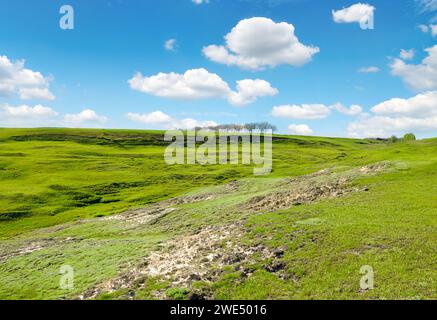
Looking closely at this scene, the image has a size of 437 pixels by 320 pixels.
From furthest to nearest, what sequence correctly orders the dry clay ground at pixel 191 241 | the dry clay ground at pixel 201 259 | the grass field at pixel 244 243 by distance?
the dry clay ground at pixel 191 241, the dry clay ground at pixel 201 259, the grass field at pixel 244 243

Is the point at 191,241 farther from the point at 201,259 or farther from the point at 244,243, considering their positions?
the point at 244,243

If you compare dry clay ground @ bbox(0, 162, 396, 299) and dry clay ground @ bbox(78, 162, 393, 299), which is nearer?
dry clay ground @ bbox(78, 162, 393, 299)

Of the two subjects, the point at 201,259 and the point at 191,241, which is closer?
the point at 201,259

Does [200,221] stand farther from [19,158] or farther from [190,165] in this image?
[19,158]

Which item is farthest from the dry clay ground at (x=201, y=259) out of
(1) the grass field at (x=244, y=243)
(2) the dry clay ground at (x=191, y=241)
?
(1) the grass field at (x=244, y=243)

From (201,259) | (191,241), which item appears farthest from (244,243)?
(191,241)

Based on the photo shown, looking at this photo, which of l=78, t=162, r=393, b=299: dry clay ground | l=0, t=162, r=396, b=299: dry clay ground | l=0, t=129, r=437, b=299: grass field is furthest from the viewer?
l=0, t=162, r=396, b=299: dry clay ground

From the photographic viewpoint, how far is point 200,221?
41719 millimetres

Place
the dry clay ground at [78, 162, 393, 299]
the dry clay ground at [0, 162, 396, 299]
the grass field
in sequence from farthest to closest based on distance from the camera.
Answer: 1. the dry clay ground at [0, 162, 396, 299]
2. the dry clay ground at [78, 162, 393, 299]
3. the grass field

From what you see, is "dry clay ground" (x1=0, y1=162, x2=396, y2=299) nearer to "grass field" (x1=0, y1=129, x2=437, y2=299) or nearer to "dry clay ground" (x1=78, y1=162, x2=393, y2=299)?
"dry clay ground" (x1=78, y1=162, x2=393, y2=299)

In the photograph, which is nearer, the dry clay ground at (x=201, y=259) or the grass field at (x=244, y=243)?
the grass field at (x=244, y=243)

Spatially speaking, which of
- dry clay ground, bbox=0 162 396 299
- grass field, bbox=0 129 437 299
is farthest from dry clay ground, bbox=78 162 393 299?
grass field, bbox=0 129 437 299

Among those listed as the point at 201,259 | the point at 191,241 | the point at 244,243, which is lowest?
the point at 191,241

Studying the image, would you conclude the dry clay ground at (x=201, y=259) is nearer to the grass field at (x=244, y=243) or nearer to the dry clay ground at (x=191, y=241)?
the dry clay ground at (x=191, y=241)
